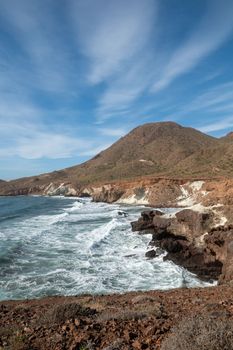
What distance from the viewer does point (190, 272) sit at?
63.8 ft

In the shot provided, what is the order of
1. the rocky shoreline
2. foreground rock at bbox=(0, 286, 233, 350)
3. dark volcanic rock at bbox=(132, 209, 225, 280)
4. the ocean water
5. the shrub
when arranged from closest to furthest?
the shrub
foreground rock at bbox=(0, 286, 233, 350)
the rocky shoreline
the ocean water
dark volcanic rock at bbox=(132, 209, 225, 280)

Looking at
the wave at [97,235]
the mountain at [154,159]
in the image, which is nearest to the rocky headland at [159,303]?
the wave at [97,235]

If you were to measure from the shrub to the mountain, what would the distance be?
64691mm

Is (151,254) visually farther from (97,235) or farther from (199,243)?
(97,235)

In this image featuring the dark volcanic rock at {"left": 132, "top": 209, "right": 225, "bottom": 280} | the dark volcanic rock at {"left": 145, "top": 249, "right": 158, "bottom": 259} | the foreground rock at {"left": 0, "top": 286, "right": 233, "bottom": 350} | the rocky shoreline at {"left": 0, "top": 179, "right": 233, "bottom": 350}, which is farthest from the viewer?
the dark volcanic rock at {"left": 145, "top": 249, "right": 158, "bottom": 259}

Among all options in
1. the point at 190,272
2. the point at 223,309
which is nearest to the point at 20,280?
the point at 190,272

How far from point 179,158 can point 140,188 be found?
160 feet

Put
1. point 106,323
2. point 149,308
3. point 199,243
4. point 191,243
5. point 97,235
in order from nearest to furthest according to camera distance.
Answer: point 106,323, point 149,308, point 199,243, point 191,243, point 97,235

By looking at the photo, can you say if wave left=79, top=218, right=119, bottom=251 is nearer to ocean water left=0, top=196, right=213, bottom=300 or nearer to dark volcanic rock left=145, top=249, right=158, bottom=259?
ocean water left=0, top=196, right=213, bottom=300

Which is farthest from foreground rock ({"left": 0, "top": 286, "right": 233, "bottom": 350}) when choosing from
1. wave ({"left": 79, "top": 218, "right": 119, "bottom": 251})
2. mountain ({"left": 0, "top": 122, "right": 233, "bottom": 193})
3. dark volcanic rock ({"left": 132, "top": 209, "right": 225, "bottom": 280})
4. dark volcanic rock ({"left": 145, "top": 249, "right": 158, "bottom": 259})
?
mountain ({"left": 0, "top": 122, "right": 233, "bottom": 193})

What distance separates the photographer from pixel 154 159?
13150cm

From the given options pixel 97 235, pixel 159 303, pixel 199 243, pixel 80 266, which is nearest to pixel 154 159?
pixel 97 235

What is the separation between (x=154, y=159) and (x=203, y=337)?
12701cm

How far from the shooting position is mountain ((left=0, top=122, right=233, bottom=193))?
286 feet
